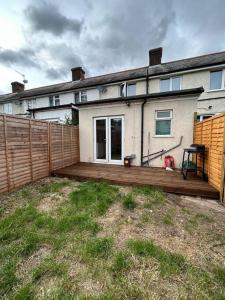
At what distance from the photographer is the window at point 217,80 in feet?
31.3

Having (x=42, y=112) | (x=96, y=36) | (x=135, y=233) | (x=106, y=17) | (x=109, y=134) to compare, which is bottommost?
(x=135, y=233)

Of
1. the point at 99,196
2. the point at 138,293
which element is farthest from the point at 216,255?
the point at 99,196

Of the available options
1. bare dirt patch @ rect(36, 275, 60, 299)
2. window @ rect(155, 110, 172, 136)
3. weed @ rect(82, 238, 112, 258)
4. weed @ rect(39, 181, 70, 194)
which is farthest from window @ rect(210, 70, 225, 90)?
bare dirt patch @ rect(36, 275, 60, 299)

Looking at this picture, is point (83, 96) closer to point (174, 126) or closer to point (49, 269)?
point (174, 126)

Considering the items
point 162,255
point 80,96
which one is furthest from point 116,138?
point 80,96

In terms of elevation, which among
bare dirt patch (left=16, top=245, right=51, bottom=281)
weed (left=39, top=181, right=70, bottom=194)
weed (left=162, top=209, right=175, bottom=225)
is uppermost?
weed (left=39, top=181, right=70, bottom=194)

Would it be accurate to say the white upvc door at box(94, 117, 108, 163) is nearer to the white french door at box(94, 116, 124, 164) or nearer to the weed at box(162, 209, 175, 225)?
the white french door at box(94, 116, 124, 164)

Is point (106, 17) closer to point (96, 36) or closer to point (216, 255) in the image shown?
point (96, 36)

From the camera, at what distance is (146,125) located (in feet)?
21.5

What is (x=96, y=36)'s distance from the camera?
10766mm

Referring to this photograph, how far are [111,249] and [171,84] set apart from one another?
11274mm

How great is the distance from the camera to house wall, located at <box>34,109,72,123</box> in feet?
32.1

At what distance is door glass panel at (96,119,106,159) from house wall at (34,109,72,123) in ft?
10.9

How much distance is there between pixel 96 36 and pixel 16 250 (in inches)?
511
